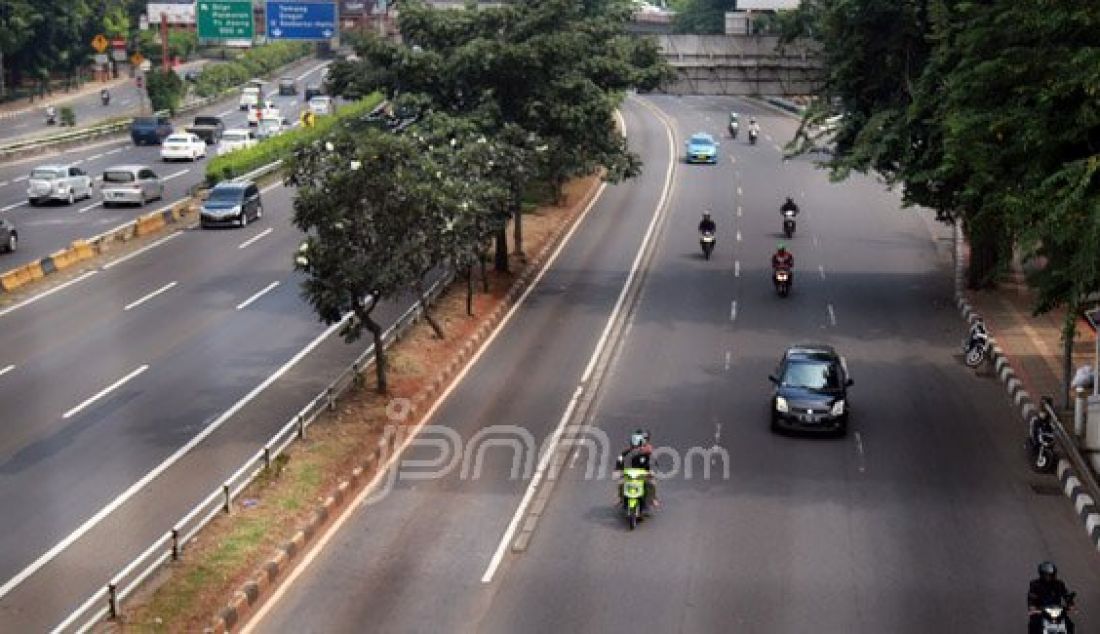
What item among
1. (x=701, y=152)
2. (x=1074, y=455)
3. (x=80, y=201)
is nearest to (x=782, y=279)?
(x=1074, y=455)

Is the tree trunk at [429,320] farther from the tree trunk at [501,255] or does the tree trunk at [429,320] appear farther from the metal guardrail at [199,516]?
the tree trunk at [501,255]

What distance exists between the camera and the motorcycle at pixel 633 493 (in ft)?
84.4

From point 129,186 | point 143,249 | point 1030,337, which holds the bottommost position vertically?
point 143,249

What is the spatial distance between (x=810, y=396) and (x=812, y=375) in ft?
2.38

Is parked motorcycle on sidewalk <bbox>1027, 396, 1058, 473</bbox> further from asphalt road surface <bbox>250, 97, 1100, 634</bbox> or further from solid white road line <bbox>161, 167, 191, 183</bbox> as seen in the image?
solid white road line <bbox>161, 167, 191, 183</bbox>

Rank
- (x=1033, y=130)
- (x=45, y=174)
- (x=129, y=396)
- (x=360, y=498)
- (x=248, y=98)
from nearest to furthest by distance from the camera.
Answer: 1. (x=1033, y=130)
2. (x=360, y=498)
3. (x=129, y=396)
4. (x=45, y=174)
5. (x=248, y=98)

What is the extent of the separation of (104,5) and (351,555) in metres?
113

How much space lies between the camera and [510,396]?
35094mm

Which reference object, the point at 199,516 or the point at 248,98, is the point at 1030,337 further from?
the point at 248,98

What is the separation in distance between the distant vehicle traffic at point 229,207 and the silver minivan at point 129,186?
178 inches

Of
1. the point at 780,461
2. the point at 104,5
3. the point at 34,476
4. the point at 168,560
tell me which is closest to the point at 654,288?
the point at 780,461

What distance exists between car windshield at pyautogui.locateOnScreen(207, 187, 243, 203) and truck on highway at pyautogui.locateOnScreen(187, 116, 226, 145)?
3194cm

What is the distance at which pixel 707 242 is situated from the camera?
5412 centimetres

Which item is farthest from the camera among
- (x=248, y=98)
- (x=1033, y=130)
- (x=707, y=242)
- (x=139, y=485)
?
(x=248, y=98)
